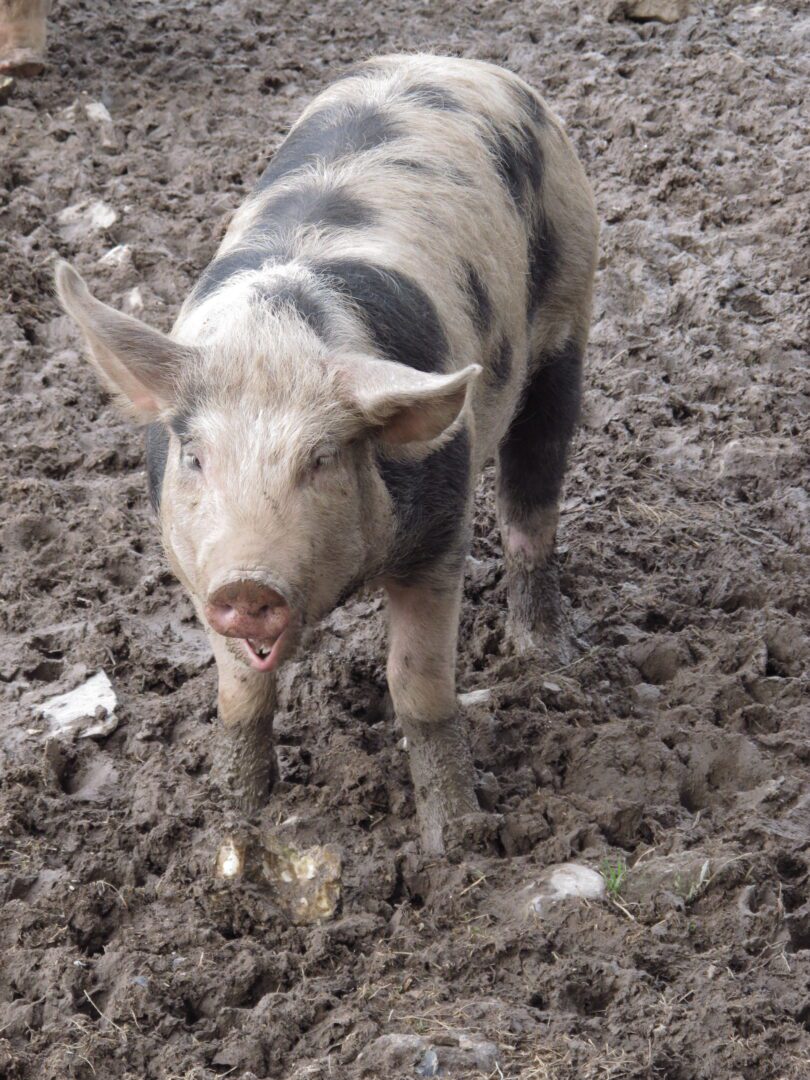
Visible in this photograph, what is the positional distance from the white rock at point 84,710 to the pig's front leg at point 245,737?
0.49 m

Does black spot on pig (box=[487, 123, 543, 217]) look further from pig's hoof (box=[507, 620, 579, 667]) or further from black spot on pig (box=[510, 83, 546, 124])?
pig's hoof (box=[507, 620, 579, 667])

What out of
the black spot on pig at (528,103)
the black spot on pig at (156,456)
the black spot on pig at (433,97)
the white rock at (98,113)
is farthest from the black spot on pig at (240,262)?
the white rock at (98,113)

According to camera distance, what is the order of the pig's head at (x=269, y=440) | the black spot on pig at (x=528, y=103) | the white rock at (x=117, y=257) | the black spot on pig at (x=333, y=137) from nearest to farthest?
1. the pig's head at (x=269, y=440)
2. the black spot on pig at (x=333, y=137)
3. the black spot on pig at (x=528, y=103)
4. the white rock at (x=117, y=257)

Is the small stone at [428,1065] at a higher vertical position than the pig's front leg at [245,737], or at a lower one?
higher

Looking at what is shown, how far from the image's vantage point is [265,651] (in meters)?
3.03

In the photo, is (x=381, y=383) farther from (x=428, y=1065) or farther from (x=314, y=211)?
(x=428, y=1065)

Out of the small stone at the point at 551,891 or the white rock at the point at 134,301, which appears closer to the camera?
the small stone at the point at 551,891

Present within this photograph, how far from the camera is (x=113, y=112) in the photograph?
7.86 m


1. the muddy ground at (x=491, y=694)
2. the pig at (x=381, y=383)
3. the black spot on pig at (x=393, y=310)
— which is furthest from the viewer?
the black spot on pig at (x=393, y=310)

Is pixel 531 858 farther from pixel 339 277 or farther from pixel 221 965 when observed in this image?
pixel 339 277

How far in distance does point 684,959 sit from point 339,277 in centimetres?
179

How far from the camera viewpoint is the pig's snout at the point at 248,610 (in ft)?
9.16

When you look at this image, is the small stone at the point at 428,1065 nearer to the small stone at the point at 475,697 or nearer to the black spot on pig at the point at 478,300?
the small stone at the point at 475,697

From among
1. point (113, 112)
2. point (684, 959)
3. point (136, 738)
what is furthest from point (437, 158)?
point (113, 112)
